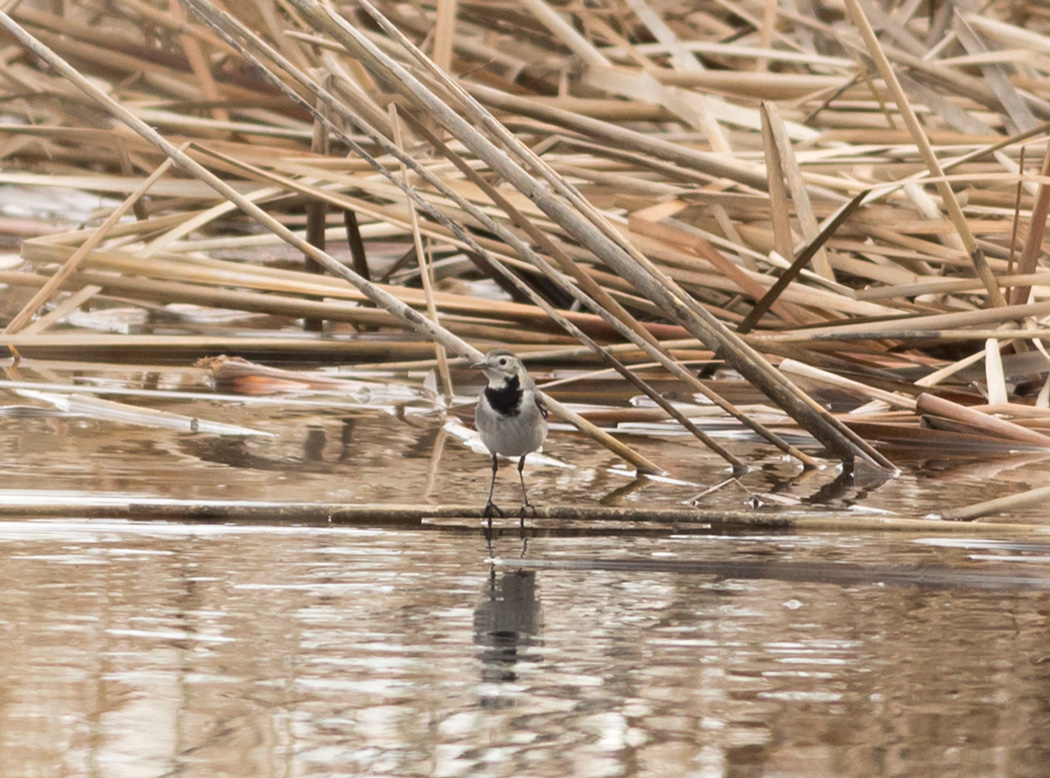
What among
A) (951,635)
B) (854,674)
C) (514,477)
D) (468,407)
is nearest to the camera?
(854,674)

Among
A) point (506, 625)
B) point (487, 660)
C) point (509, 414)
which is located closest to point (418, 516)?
point (509, 414)

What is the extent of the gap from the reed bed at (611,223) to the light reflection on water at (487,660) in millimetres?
652

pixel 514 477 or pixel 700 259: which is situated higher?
pixel 700 259

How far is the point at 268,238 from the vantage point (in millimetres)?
4109

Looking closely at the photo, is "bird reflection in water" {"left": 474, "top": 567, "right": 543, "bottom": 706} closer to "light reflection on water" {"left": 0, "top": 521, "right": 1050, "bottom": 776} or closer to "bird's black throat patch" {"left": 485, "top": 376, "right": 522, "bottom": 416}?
"light reflection on water" {"left": 0, "top": 521, "right": 1050, "bottom": 776}

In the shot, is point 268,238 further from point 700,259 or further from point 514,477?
point 514,477

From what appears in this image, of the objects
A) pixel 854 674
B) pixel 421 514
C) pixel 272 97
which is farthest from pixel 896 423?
pixel 272 97

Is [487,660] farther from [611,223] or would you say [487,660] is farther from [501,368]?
[611,223]

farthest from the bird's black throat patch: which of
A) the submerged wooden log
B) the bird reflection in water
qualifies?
the bird reflection in water

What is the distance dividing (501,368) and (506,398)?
7 cm

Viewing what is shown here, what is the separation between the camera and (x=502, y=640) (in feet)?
6.13

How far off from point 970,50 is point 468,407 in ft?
6.85

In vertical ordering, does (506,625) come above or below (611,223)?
below

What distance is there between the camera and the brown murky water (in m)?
1.49
